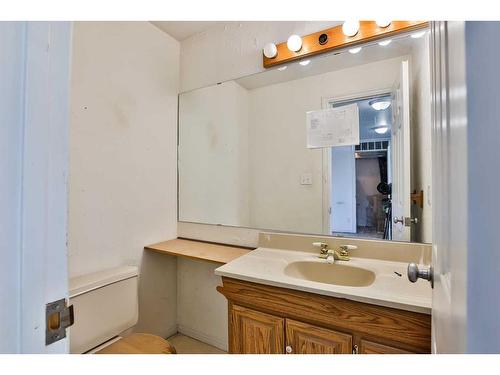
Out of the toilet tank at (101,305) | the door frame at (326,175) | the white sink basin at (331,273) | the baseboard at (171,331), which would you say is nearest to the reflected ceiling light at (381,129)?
the door frame at (326,175)

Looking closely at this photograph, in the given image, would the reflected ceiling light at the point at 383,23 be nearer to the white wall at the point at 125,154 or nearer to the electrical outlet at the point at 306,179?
the electrical outlet at the point at 306,179

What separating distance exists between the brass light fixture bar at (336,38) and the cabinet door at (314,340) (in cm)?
140

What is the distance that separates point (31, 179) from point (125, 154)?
1.31 m

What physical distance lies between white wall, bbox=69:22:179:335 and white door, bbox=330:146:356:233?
122 cm

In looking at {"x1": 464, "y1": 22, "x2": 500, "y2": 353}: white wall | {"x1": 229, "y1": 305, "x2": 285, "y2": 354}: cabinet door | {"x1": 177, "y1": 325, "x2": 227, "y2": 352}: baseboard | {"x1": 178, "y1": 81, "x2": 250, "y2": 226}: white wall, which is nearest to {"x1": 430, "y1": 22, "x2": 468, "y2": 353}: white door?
{"x1": 464, "y1": 22, "x2": 500, "y2": 353}: white wall

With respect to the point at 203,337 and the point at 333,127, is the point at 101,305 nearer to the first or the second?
the point at 203,337

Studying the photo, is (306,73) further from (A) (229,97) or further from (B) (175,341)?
(B) (175,341)

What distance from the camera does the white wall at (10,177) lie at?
13.4 inches

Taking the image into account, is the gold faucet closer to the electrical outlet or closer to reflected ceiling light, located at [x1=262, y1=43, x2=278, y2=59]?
the electrical outlet

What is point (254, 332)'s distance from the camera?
109 centimetres

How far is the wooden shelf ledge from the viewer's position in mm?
1448

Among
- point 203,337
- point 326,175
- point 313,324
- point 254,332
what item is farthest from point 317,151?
point 203,337

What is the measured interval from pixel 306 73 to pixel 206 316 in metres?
1.82
